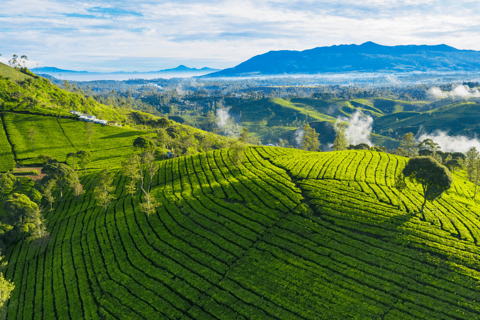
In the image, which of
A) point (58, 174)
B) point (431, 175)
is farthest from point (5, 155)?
point (431, 175)

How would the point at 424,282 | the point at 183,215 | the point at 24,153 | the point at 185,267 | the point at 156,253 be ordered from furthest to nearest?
the point at 24,153 < the point at 183,215 < the point at 156,253 < the point at 185,267 < the point at 424,282

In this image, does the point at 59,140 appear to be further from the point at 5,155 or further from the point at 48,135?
the point at 5,155

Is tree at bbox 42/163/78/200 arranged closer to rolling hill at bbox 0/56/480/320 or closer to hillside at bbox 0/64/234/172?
rolling hill at bbox 0/56/480/320

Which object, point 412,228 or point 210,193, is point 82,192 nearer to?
point 210,193

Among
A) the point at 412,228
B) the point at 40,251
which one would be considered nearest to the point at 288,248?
the point at 412,228

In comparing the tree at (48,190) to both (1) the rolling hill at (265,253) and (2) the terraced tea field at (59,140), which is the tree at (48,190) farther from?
(2) the terraced tea field at (59,140)

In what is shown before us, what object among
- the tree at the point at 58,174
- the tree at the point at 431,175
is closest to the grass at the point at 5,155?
the tree at the point at 58,174
